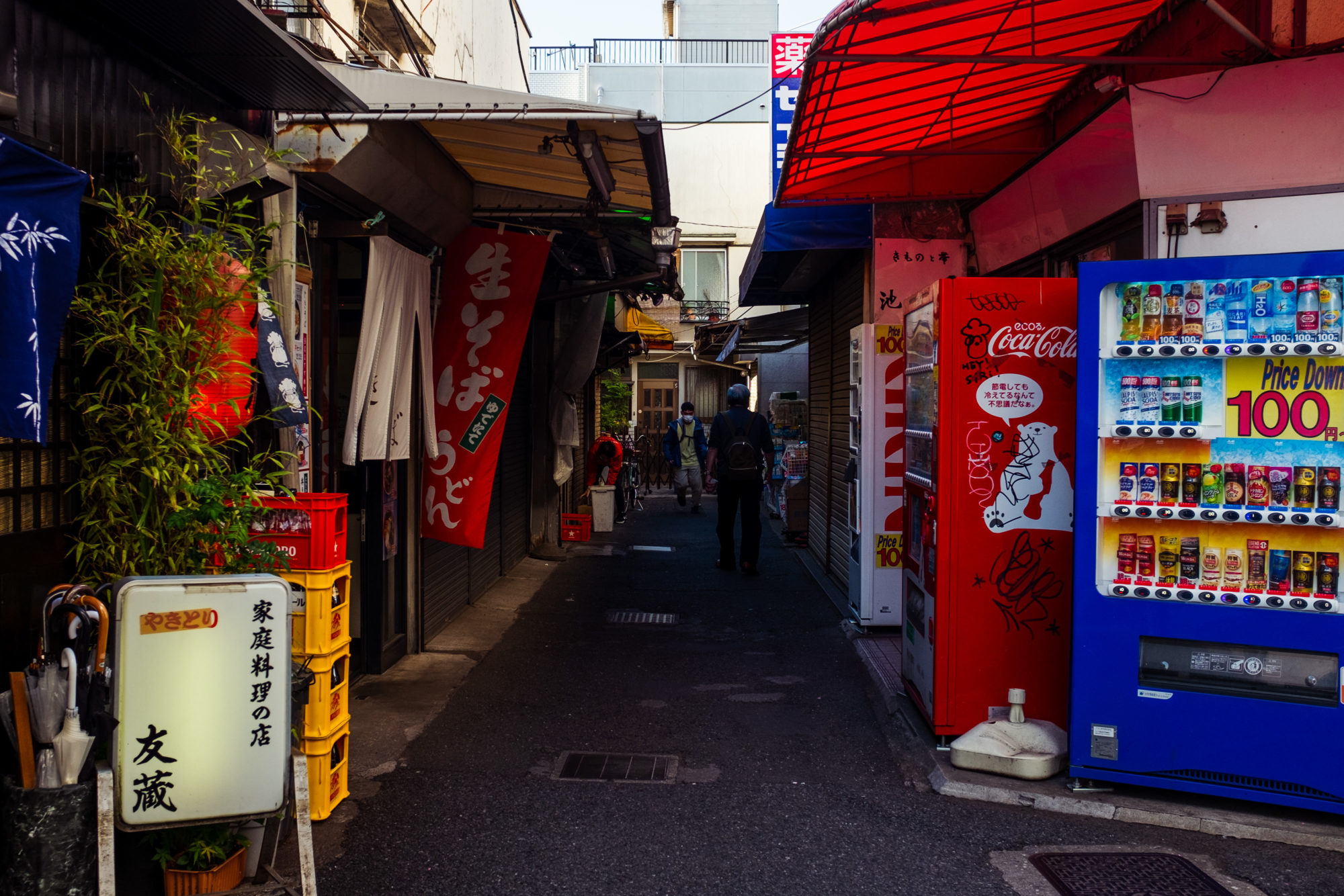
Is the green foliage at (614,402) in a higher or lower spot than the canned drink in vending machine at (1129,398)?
higher

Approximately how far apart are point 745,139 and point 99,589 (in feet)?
87.2

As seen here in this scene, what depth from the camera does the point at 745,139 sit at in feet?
91.1

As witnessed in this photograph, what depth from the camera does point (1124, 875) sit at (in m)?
3.94

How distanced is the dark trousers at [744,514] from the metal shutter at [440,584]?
346 centimetres

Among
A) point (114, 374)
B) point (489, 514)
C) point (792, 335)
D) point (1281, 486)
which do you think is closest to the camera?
point (114, 374)

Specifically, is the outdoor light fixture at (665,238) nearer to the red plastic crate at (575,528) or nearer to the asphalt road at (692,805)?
the asphalt road at (692,805)

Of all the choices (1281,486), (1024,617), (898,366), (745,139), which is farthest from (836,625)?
(745,139)

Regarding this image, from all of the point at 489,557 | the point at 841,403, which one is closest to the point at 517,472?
the point at 489,557

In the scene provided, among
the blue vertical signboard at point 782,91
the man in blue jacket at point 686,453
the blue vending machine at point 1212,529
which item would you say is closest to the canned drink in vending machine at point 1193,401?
the blue vending machine at point 1212,529

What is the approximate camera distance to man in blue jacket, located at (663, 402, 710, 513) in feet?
62.5

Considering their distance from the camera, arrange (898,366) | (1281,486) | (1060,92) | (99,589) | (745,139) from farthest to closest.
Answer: (745,139) < (898,366) < (1060,92) < (1281,486) < (99,589)

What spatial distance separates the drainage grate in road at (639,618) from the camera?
29.5 ft

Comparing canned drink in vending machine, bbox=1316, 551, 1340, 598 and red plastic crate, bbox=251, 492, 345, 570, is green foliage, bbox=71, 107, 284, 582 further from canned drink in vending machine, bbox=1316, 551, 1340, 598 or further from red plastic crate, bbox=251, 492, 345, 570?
canned drink in vending machine, bbox=1316, 551, 1340, 598

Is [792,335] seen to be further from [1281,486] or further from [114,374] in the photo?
[114,374]
